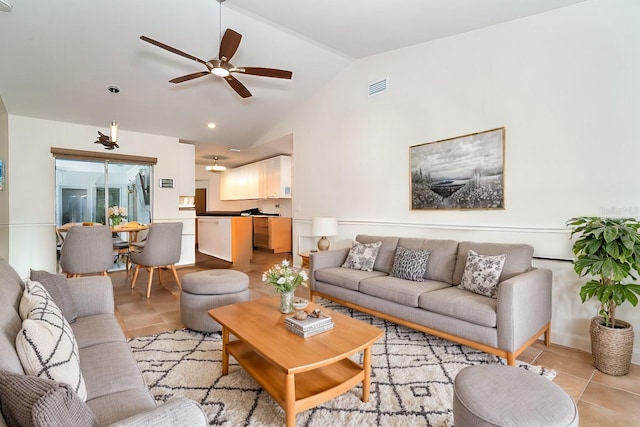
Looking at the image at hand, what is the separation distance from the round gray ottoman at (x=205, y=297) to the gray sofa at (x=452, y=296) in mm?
1063

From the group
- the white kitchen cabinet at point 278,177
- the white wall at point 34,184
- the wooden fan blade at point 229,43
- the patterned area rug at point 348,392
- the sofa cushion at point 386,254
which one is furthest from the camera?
the white kitchen cabinet at point 278,177

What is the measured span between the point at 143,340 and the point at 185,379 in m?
0.87

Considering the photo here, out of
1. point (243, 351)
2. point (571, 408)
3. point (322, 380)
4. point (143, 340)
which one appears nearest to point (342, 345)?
point (322, 380)

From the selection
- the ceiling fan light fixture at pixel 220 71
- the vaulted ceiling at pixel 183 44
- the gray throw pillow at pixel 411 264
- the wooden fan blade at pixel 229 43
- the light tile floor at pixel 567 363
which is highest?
the vaulted ceiling at pixel 183 44

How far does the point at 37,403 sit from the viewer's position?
2.34 feet

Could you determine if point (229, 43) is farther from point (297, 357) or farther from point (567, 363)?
point (567, 363)

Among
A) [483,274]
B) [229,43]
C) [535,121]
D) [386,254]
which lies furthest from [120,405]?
[535,121]

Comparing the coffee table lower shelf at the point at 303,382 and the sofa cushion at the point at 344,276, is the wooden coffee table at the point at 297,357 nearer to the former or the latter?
the coffee table lower shelf at the point at 303,382

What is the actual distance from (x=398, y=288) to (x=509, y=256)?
97 centimetres

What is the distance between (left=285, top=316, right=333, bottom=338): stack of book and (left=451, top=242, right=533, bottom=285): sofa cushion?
159cm

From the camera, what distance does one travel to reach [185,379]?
2061 millimetres

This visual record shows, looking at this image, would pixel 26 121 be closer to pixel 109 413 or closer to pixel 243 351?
pixel 243 351

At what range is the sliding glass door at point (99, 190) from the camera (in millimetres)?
5074

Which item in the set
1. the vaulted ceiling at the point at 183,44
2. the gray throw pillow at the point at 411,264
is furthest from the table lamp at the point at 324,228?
the vaulted ceiling at the point at 183,44
